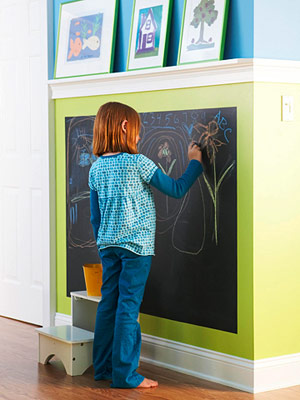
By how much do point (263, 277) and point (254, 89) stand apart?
33.3 inches

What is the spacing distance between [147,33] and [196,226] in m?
1.04

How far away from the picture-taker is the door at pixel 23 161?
15.6 feet

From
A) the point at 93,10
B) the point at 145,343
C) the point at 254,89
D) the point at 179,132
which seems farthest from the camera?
the point at 93,10

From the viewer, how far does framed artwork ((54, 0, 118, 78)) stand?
420 cm

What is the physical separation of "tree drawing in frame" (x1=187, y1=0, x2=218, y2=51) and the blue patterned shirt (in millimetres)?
598

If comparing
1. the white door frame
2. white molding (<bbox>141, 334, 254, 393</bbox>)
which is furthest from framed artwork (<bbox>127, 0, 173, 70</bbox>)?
white molding (<bbox>141, 334, 254, 393</bbox>)

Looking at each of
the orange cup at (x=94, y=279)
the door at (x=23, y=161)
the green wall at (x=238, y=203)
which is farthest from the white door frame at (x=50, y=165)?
the orange cup at (x=94, y=279)

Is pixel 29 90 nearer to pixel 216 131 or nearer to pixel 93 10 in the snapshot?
pixel 93 10

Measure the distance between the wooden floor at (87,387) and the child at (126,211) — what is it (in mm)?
105

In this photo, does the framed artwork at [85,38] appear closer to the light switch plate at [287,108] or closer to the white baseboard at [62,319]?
the light switch plate at [287,108]

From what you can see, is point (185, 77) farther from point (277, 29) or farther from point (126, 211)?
point (126, 211)

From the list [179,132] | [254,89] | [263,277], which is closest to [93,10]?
[179,132]

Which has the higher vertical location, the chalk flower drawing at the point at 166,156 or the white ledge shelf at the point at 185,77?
the white ledge shelf at the point at 185,77

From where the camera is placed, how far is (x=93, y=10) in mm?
4316
